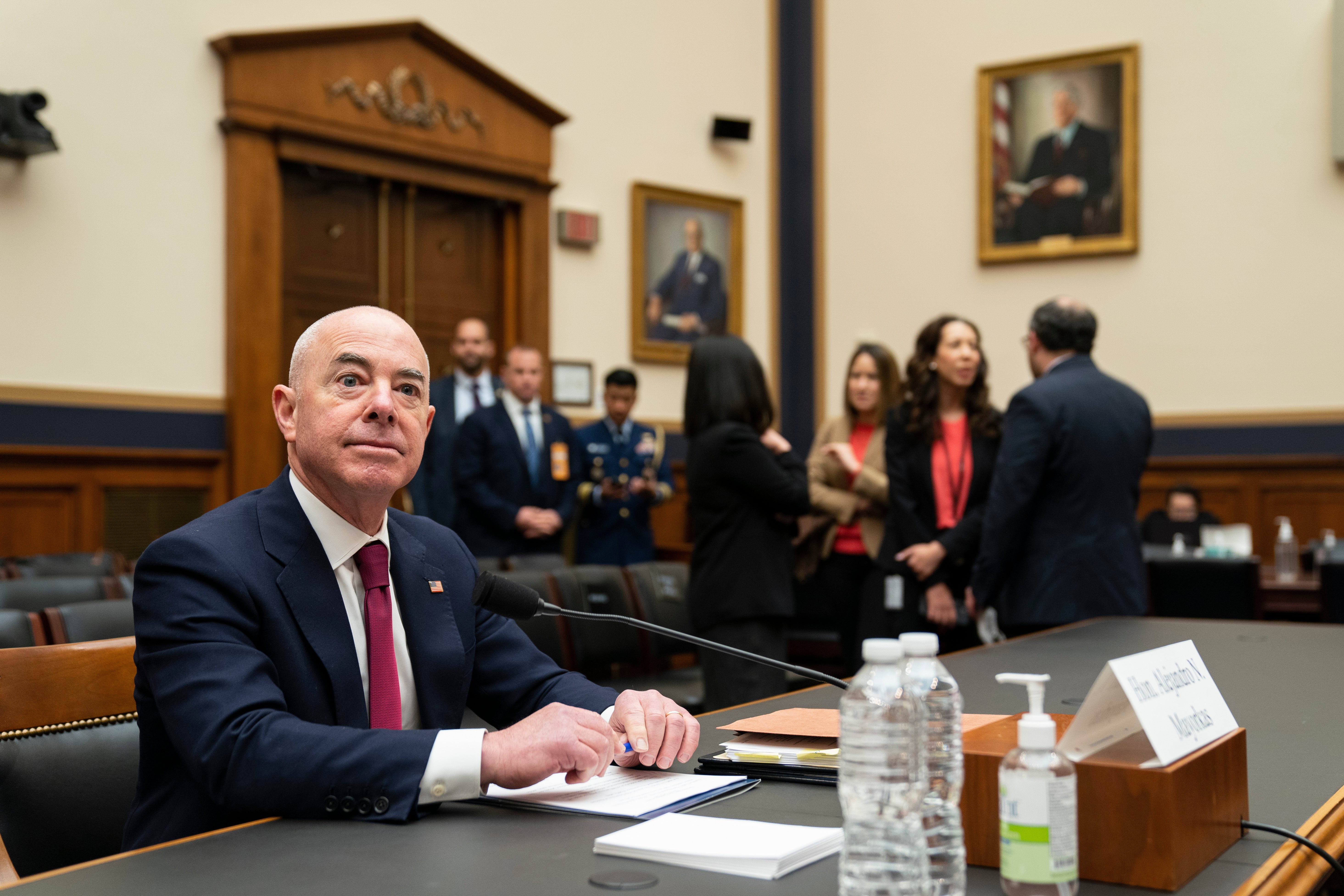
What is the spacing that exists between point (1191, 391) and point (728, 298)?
3.22 m

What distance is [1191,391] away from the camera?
8289mm

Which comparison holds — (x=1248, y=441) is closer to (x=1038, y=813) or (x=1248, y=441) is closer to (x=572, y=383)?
(x=572, y=383)

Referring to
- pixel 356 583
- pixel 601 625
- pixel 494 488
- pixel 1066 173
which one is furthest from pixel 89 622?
pixel 1066 173

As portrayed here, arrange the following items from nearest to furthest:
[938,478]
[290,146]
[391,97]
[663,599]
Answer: [938,478] → [663,599] → [290,146] → [391,97]

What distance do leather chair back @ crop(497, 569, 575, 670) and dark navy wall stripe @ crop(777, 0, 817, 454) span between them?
18.4ft

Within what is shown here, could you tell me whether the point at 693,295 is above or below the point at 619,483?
above

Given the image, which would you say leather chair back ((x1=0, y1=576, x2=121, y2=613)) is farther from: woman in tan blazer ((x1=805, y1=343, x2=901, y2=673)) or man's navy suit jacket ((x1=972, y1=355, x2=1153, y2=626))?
man's navy suit jacket ((x1=972, y1=355, x2=1153, y2=626))

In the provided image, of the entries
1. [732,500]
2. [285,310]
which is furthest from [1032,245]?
[732,500]

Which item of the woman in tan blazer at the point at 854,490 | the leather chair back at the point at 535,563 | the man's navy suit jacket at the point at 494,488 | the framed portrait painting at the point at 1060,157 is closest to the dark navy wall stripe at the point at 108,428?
the man's navy suit jacket at the point at 494,488

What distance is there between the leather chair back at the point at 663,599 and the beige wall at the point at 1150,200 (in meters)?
4.99

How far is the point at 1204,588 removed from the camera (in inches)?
199

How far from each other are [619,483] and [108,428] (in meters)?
2.57

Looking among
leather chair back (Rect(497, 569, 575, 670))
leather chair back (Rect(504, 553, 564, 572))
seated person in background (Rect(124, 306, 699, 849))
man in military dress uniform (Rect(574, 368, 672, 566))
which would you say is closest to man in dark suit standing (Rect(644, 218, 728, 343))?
man in military dress uniform (Rect(574, 368, 672, 566))

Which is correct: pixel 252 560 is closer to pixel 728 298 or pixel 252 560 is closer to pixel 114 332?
pixel 114 332
